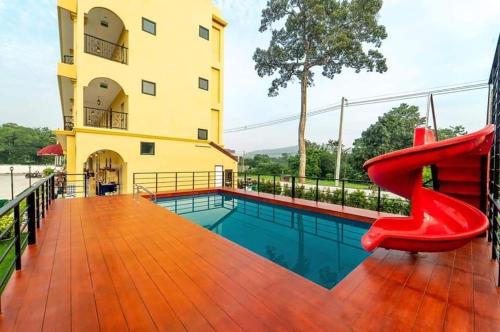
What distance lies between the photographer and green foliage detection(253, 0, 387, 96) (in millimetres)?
11344

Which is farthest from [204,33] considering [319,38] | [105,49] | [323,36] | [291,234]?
[291,234]

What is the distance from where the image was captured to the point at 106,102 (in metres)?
12.3

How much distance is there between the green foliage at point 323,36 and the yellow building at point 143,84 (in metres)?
3.15

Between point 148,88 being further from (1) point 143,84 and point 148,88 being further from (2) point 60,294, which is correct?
(2) point 60,294

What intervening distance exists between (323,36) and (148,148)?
1019cm

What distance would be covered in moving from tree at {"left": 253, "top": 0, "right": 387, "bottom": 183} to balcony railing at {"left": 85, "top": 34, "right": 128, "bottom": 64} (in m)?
7.59

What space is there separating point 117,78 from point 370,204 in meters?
10.0

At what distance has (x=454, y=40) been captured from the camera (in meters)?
9.27

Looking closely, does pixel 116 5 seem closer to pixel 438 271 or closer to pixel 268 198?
pixel 268 198

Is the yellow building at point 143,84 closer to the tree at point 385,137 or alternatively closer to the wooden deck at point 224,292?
the wooden deck at point 224,292

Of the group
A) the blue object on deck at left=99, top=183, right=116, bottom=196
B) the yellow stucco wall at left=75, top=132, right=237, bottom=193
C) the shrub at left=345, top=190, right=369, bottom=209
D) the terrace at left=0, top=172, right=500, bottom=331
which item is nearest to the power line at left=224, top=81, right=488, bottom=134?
the shrub at left=345, top=190, right=369, bottom=209

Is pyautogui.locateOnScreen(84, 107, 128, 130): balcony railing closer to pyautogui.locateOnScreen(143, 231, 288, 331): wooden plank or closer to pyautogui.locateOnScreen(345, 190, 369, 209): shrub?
pyautogui.locateOnScreen(143, 231, 288, 331): wooden plank

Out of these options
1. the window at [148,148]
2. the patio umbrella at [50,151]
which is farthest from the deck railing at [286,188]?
the patio umbrella at [50,151]

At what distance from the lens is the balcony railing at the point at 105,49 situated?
30.0ft
